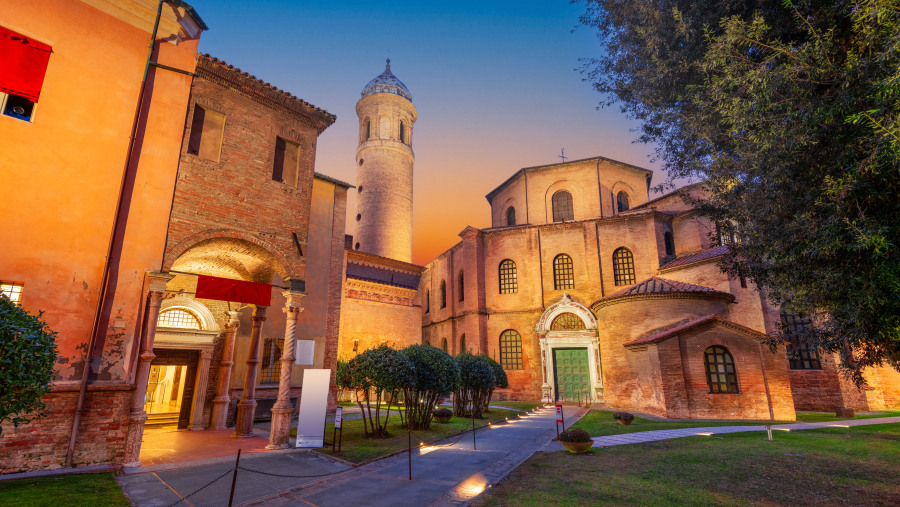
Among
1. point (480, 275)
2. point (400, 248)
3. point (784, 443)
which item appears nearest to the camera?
point (784, 443)

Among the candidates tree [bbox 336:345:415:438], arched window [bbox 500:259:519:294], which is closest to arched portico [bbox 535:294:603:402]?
arched window [bbox 500:259:519:294]

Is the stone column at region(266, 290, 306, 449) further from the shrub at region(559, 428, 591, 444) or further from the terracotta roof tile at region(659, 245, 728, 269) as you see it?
the terracotta roof tile at region(659, 245, 728, 269)

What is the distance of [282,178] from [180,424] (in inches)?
326

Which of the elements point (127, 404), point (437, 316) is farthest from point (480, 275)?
point (127, 404)

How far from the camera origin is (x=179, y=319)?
13.3 meters

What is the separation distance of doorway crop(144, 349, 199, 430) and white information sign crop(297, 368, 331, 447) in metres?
4.03

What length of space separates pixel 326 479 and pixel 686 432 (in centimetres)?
1086

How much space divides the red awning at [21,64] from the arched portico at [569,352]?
22597mm

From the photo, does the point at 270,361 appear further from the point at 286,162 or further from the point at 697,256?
the point at 697,256

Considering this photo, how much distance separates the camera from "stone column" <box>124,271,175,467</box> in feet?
26.2

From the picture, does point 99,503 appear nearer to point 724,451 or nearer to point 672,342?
point 724,451

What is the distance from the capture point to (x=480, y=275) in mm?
27109

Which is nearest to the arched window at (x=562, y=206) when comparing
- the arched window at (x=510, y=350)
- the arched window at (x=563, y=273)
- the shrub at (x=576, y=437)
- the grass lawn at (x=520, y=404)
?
the arched window at (x=563, y=273)

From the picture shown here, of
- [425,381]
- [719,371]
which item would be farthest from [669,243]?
[425,381]
